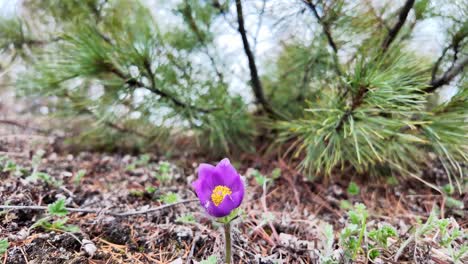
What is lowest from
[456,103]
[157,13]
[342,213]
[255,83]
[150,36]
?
[342,213]

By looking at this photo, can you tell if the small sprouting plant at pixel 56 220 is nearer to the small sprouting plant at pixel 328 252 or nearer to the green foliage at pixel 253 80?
the green foliage at pixel 253 80

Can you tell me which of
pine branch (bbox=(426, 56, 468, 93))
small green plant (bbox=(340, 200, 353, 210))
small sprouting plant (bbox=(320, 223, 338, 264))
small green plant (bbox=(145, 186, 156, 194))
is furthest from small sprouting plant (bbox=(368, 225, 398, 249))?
small green plant (bbox=(145, 186, 156, 194))

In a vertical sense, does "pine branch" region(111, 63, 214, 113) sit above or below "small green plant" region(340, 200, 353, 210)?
above

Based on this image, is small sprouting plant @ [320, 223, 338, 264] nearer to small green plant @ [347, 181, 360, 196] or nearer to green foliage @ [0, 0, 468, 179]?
green foliage @ [0, 0, 468, 179]

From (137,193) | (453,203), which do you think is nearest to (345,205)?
(453,203)

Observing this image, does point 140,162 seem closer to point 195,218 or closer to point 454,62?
point 195,218

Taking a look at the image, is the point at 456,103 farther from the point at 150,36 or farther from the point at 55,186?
the point at 55,186

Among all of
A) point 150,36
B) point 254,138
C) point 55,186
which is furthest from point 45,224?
point 254,138
